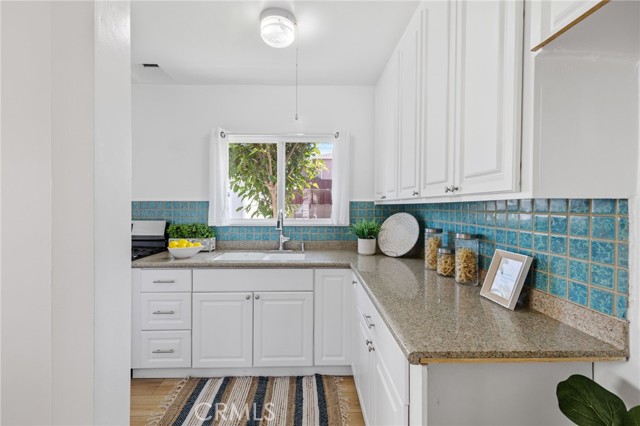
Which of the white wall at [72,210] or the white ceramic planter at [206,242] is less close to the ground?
the white wall at [72,210]

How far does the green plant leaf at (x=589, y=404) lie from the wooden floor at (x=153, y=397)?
1419mm

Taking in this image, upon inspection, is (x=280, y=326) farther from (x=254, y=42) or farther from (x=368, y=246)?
(x=254, y=42)

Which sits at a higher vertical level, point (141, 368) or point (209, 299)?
point (209, 299)

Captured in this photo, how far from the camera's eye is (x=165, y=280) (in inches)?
91.3

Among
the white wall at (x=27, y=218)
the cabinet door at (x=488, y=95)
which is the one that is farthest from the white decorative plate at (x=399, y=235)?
the white wall at (x=27, y=218)

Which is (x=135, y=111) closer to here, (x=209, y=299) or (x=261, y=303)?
(x=209, y=299)

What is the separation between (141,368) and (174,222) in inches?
46.1

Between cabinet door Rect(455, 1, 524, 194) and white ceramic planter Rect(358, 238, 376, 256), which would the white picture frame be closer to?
cabinet door Rect(455, 1, 524, 194)

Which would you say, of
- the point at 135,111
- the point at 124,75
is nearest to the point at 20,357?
the point at 124,75

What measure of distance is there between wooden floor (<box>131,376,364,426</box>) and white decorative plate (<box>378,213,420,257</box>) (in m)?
0.99

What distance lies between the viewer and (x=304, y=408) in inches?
79.1

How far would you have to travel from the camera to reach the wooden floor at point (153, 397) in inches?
76.5

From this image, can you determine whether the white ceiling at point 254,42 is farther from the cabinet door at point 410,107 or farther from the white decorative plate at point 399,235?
the white decorative plate at point 399,235

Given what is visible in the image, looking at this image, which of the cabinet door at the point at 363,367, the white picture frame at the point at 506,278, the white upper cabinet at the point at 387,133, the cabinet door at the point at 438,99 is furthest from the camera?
the white upper cabinet at the point at 387,133
